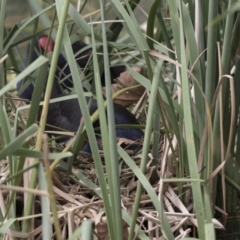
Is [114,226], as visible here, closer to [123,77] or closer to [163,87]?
[163,87]

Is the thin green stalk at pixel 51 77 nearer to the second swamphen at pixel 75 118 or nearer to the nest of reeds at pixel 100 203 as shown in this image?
the nest of reeds at pixel 100 203

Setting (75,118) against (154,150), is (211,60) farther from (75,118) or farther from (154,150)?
(75,118)

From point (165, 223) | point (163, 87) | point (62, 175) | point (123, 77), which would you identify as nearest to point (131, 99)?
point (123, 77)

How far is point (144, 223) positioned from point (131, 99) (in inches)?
23.8

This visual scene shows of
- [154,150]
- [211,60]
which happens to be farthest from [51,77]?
[154,150]

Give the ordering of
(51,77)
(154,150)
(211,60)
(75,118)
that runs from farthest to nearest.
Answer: (75,118) < (154,150) < (211,60) < (51,77)

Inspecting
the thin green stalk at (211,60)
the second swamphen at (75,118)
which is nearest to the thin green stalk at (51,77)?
the thin green stalk at (211,60)

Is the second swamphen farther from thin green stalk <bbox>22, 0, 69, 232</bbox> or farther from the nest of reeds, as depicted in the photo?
thin green stalk <bbox>22, 0, 69, 232</bbox>

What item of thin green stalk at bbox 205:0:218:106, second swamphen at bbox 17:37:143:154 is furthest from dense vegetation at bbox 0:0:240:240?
second swamphen at bbox 17:37:143:154

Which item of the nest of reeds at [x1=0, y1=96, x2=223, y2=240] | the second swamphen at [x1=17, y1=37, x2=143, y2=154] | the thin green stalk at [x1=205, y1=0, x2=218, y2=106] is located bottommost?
the nest of reeds at [x1=0, y1=96, x2=223, y2=240]

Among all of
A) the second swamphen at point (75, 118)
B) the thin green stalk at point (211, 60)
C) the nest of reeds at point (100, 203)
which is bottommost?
the nest of reeds at point (100, 203)

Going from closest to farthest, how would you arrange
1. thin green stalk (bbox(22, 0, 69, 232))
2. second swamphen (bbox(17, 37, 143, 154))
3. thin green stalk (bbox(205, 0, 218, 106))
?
thin green stalk (bbox(22, 0, 69, 232)), thin green stalk (bbox(205, 0, 218, 106)), second swamphen (bbox(17, 37, 143, 154))

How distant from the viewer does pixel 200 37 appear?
0.69 metres

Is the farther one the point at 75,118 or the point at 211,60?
the point at 75,118
